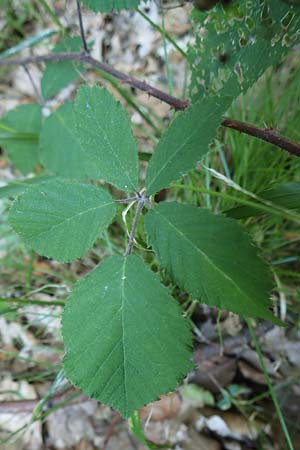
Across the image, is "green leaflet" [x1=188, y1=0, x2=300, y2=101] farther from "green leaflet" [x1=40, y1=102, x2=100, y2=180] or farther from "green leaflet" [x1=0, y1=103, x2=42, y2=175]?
"green leaflet" [x1=0, y1=103, x2=42, y2=175]

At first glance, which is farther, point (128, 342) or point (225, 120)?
point (225, 120)

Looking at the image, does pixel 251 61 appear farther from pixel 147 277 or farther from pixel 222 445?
pixel 222 445

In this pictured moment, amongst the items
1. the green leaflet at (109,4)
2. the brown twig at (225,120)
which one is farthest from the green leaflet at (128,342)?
the green leaflet at (109,4)

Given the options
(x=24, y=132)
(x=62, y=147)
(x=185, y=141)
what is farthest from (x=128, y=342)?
(x=24, y=132)

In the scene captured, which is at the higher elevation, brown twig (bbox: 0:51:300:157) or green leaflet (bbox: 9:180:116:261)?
brown twig (bbox: 0:51:300:157)

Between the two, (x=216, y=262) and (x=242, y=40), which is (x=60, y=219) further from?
(x=242, y=40)

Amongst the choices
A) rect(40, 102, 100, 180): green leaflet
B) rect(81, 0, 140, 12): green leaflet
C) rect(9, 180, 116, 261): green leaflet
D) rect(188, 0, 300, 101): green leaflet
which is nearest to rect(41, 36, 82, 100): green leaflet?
rect(40, 102, 100, 180): green leaflet

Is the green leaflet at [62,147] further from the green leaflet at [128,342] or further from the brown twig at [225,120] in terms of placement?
the green leaflet at [128,342]
